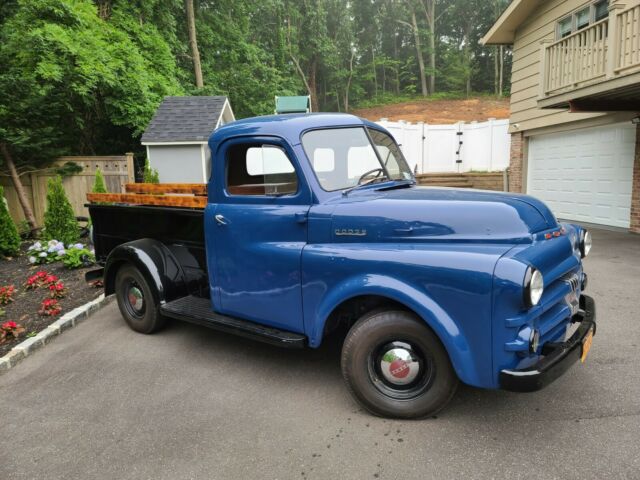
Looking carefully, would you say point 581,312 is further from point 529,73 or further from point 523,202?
point 529,73

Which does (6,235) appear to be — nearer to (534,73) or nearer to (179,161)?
(179,161)

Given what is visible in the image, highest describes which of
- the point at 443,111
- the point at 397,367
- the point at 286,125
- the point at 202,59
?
the point at 202,59

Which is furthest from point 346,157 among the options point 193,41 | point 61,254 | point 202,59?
point 202,59

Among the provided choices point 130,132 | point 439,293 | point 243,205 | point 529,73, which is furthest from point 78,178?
point 529,73

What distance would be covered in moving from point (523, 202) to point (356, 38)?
50216mm

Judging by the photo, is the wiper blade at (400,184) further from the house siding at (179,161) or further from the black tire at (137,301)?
the house siding at (179,161)

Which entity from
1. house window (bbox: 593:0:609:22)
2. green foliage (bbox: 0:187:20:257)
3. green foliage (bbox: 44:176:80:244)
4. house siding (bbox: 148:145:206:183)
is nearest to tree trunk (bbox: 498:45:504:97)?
house window (bbox: 593:0:609:22)

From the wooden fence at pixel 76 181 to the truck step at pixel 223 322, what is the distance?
7.84m

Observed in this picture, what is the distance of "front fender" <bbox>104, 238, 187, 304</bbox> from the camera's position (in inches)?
167

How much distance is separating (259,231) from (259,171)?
675 mm

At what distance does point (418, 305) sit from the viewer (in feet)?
8.63

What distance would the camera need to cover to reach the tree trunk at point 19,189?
10008mm

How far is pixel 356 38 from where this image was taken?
1886 inches

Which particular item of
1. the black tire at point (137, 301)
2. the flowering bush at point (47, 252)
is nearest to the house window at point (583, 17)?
the black tire at point (137, 301)
